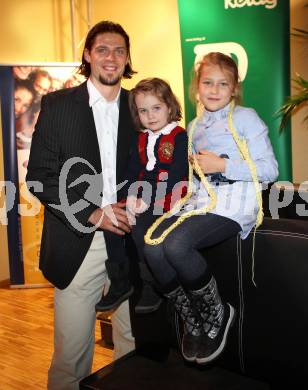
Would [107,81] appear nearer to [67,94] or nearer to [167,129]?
[67,94]

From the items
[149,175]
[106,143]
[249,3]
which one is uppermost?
[249,3]

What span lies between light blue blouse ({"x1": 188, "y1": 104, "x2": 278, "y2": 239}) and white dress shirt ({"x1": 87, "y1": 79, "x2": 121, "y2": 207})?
0.42m

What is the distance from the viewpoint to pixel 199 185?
185 cm

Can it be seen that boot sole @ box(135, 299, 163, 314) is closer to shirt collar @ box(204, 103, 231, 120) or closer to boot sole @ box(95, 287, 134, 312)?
boot sole @ box(95, 287, 134, 312)

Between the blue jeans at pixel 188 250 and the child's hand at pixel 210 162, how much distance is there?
160 mm

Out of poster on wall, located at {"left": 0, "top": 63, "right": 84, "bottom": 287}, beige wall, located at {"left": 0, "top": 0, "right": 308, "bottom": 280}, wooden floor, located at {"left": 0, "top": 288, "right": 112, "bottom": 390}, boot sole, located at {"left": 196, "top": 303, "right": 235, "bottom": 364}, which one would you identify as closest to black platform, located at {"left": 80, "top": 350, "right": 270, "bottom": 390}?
boot sole, located at {"left": 196, "top": 303, "right": 235, "bottom": 364}

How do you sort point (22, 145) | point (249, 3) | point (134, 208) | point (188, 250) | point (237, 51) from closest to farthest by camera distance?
1. point (188, 250)
2. point (134, 208)
3. point (249, 3)
4. point (237, 51)
5. point (22, 145)

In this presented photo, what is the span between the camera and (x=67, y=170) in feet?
6.64

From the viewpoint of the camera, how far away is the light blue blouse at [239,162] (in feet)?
5.44

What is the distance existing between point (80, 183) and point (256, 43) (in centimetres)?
209

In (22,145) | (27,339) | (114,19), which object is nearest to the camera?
(27,339)

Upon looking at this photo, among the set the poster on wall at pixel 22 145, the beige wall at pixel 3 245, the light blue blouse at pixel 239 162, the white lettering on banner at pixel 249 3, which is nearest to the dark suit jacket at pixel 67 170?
the light blue blouse at pixel 239 162

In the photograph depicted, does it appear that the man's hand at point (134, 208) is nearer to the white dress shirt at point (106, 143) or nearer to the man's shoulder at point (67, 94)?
the white dress shirt at point (106, 143)

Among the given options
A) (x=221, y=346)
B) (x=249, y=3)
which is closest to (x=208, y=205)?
(x=221, y=346)
